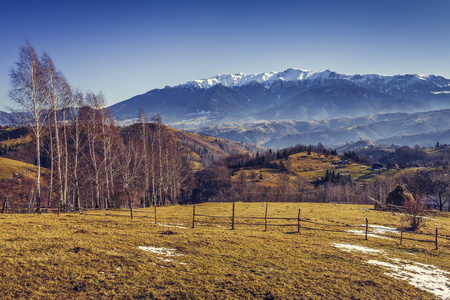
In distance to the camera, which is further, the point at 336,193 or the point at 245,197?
the point at 336,193

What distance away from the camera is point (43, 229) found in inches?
938

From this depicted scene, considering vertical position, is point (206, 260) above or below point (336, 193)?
above

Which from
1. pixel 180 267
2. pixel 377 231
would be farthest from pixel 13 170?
pixel 377 231

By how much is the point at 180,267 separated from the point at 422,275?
1842cm

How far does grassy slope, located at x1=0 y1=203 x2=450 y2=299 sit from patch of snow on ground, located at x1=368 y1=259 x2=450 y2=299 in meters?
0.95

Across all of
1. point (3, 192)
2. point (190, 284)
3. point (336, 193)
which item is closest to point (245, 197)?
point (336, 193)

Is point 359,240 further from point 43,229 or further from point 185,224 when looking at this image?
point 43,229

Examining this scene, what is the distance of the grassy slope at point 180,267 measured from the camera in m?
13.9

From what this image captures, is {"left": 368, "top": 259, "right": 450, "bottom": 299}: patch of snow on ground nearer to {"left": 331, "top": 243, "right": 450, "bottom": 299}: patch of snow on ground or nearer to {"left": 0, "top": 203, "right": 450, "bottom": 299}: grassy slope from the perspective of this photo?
{"left": 331, "top": 243, "right": 450, "bottom": 299}: patch of snow on ground

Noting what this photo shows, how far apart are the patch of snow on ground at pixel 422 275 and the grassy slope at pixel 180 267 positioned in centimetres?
95

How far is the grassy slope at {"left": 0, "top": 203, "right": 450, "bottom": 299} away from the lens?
45.6 feet

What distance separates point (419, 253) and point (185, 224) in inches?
1029

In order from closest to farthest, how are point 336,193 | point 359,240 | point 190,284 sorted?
point 190,284, point 359,240, point 336,193

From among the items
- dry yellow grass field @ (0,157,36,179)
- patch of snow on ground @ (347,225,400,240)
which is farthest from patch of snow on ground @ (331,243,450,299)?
dry yellow grass field @ (0,157,36,179)
